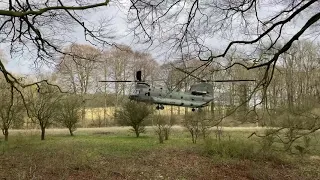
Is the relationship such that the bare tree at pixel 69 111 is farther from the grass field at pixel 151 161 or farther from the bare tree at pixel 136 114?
the grass field at pixel 151 161

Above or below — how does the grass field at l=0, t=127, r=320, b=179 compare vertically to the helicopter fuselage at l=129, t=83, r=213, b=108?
below

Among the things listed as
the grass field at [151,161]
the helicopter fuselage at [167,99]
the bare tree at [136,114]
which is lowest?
the grass field at [151,161]

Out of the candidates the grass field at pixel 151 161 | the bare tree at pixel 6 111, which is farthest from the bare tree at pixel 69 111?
the grass field at pixel 151 161

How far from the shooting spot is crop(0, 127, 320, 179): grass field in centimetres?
1517

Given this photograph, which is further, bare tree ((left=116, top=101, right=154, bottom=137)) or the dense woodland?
bare tree ((left=116, top=101, right=154, bottom=137))

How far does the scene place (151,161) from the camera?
710 inches

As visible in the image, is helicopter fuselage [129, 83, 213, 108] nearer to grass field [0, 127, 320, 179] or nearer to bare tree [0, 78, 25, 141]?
grass field [0, 127, 320, 179]

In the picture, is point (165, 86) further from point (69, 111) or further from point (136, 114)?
point (69, 111)

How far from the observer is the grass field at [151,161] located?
15172 mm

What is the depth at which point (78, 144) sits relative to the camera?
22016 millimetres

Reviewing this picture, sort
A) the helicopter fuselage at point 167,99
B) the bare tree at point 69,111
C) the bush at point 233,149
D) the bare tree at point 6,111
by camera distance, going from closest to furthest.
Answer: the bush at point 233,149 → the bare tree at point 6,111 → the helicopter fuselage at point 167,99 → the bare tree at point 69,111

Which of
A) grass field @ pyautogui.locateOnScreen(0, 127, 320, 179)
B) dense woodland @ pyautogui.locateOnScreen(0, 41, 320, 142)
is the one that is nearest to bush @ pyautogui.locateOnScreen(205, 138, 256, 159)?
grass field @ pyautogui.locateOnScreen(0, 127, 320, 179)

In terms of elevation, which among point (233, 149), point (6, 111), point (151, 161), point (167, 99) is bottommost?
point (151, 161)

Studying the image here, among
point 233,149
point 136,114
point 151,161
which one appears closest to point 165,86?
point 151,161
